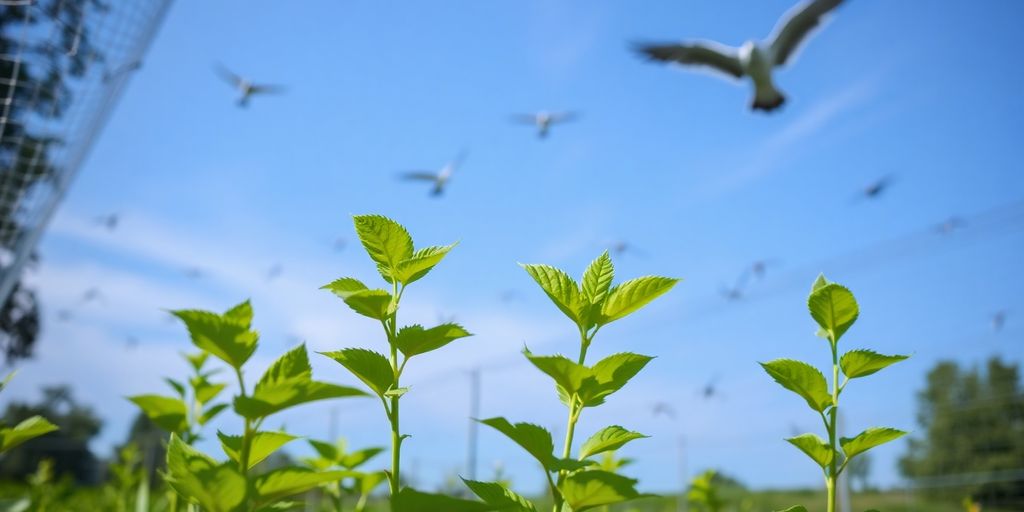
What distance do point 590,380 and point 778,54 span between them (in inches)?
418

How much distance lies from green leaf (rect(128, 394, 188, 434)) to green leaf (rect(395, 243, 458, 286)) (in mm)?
686

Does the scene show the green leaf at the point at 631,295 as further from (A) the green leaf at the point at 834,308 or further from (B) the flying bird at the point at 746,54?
(B) the flying bird at the point at 746,54

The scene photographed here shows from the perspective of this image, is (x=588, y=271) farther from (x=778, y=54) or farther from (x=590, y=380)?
(x=778, y=54)

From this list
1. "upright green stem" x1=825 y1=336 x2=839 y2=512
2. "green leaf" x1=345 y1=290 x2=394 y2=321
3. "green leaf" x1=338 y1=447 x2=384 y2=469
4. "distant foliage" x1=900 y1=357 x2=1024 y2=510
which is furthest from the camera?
"distant foliage" x1=900 y1=357 x2=1024 y2=510

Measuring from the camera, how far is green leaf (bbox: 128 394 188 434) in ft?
4.09

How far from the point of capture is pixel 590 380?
0.79m

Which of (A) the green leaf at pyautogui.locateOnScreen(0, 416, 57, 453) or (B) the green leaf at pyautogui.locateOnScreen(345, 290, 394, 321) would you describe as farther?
(A) the green leaf at pyautogui.locateOnScreen(0, 416, 57, 453)

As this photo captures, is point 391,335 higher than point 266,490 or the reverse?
higher

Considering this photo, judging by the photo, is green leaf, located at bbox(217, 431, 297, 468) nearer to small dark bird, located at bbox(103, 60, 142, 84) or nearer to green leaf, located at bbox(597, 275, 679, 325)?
green leaf, located at bbox(597, 275, 679, 325)

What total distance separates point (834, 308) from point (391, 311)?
0.61 metres

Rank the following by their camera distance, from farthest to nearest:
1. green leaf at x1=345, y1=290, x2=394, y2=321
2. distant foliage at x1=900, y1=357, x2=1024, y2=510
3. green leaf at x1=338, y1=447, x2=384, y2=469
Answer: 1. distant foliage at x1=900, y1=357, x2=1024, y2=510
2. green leaf at x1=338, y1=447, x2=384, y2=469
3. green leaf at x1=345, y1=290, x2=394, y2=321

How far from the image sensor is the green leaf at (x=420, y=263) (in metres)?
0.84

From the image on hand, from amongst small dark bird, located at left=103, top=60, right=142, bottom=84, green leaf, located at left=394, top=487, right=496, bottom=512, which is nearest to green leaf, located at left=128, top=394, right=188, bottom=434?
green leaf, located at left=394, top=487, right=496, bottom=512

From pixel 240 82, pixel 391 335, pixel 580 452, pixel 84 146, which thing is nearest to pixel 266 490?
pixel 391 335
